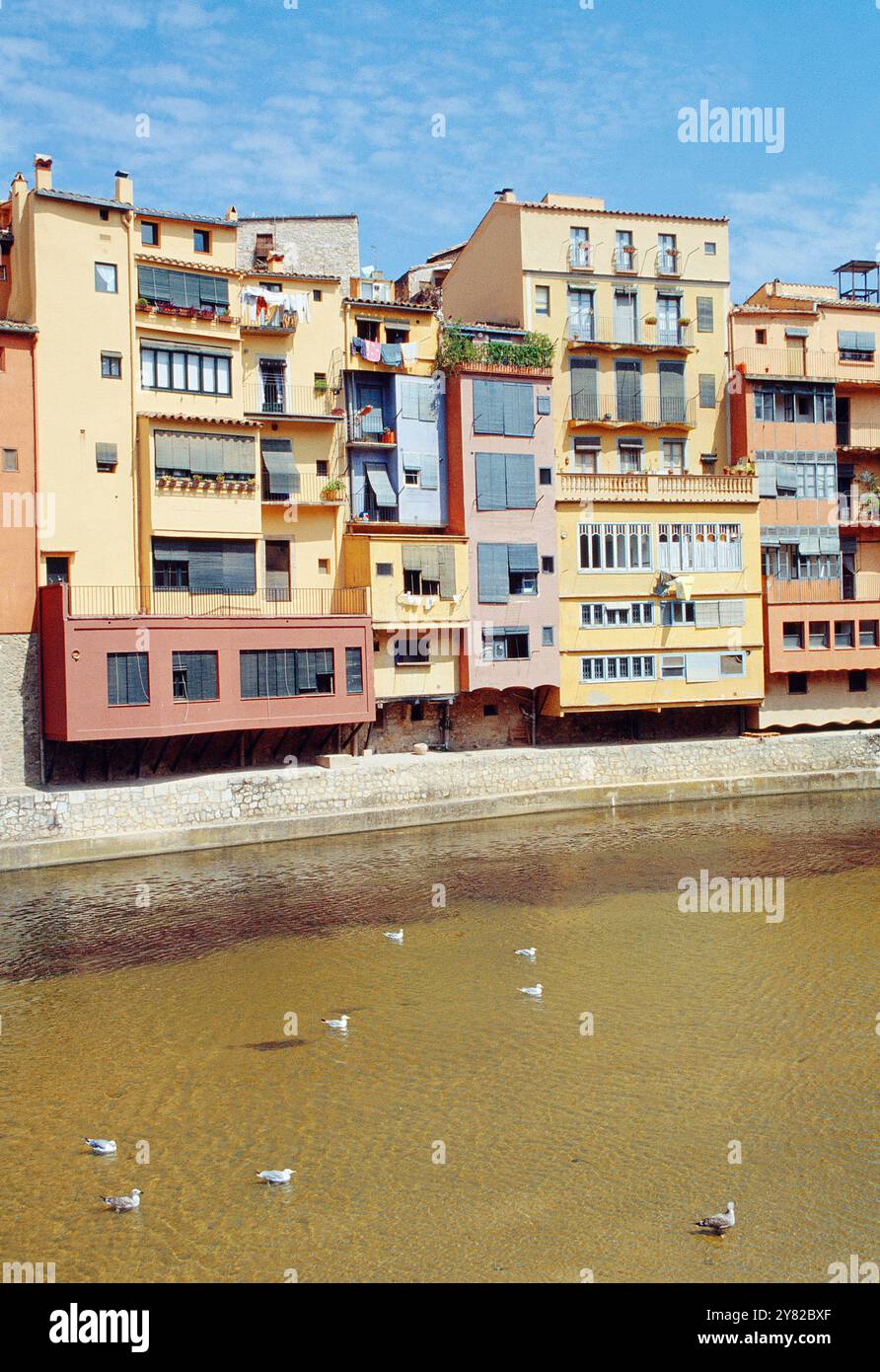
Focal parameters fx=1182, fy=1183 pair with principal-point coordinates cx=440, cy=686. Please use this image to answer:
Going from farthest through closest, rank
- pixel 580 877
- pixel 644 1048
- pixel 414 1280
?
pixel 580 877, pixel 644 1048, pixel 414 1280

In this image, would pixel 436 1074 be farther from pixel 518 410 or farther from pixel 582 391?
pixel 582 391

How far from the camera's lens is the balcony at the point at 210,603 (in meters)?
36.7

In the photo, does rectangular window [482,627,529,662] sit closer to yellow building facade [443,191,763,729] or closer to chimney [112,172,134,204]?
yellow building facade [443,191,763,729]

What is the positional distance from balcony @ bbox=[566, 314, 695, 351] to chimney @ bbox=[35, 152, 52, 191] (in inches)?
821

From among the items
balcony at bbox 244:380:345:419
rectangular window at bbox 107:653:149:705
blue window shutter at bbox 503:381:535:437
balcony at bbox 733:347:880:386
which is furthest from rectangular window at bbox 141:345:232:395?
balcony at bbox 733:347:880:386

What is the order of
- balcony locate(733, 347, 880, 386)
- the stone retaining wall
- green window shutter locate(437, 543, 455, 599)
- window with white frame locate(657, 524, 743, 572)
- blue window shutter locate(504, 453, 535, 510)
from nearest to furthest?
1. the stone retaining wall
2. green window shutter locate(437, 543, 455, 599)
3. blue window shutter locate(504, 453, 535, 510)
4. window with white frame locate(657, 524, 743, 572)
5. balcony locate(733, 347, 880, 386)

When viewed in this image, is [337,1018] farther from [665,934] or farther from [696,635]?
[696,635]

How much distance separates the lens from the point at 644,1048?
18.7 meters

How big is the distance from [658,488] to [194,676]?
1991 cm

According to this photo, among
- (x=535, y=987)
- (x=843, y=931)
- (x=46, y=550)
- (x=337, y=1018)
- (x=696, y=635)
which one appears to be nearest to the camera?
(x=337, y=1018)

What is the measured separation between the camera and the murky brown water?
1312cm

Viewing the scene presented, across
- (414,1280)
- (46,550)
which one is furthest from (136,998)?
(46,550)

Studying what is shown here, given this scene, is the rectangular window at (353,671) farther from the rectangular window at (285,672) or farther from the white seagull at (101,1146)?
the white seagull at (101,1146)

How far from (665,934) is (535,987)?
5101 mm
